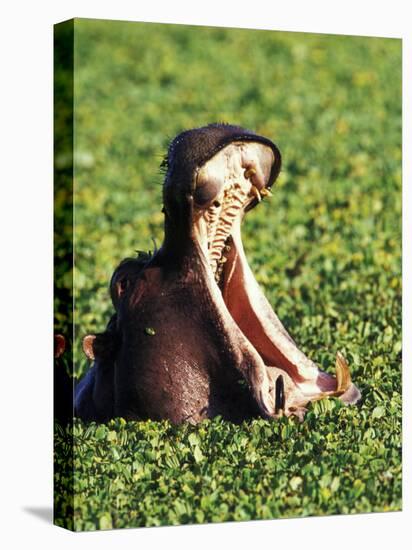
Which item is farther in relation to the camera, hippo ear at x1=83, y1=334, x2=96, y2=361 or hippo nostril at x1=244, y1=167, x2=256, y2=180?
hippo nostril at x1=244, y1=167, x2=256, y2=180

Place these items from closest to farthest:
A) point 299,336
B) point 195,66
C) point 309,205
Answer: point 299,336, point 309,205, point 195,66

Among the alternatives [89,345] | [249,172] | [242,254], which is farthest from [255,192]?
[89,345]

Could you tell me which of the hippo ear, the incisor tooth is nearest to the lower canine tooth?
the incisor tooth

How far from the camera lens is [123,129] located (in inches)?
574

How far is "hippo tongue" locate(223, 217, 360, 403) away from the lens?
1029cm

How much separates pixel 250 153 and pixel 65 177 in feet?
3.64

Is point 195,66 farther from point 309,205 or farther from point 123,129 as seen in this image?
point 309,205

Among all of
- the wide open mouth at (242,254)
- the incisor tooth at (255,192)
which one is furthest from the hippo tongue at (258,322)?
the incisor tooth at (255,192)

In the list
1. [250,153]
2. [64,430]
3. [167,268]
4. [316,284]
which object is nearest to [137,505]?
[64,430]

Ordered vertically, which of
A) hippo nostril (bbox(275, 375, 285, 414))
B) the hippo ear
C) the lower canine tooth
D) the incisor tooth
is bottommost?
hippo nostril (bbox(275, 375, 285, 414))

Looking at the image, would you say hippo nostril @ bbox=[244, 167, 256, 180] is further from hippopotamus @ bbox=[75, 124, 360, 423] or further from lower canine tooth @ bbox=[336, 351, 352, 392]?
lower canine tooth @ bbox=[336, 351, 352, 392]

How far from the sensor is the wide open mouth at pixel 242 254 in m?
10.1

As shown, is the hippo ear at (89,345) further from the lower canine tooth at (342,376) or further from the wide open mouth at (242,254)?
the lower canine tooth at (342,376)

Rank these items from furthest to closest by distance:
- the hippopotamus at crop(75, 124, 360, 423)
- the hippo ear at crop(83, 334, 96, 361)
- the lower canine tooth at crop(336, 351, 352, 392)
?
the lower canine tooth at crop(336, 351, 352, 392)
the hippo ear at crop(83, 334, 96, 361)
the hippopotamus at crop(75, 124, 360, 423)
